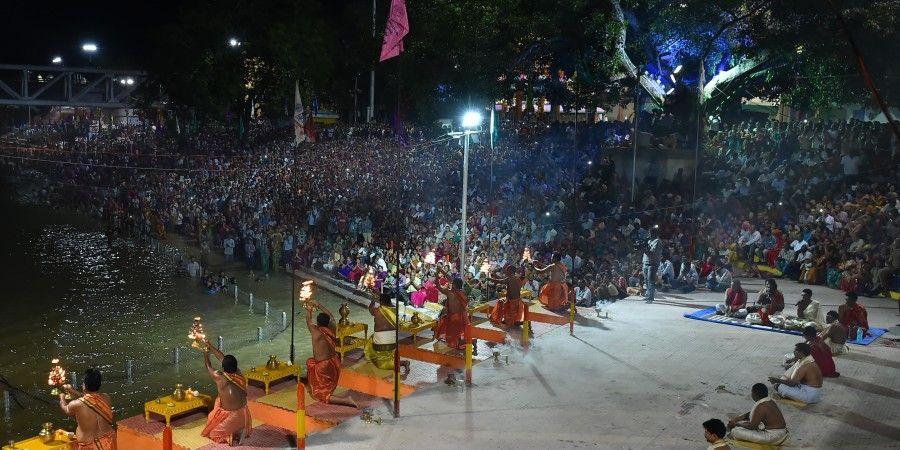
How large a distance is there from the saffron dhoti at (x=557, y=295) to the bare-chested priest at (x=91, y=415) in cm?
898

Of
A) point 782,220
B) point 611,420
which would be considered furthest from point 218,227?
point 611,420

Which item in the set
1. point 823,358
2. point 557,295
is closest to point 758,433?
point 823,358

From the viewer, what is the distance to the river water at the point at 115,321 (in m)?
16.3

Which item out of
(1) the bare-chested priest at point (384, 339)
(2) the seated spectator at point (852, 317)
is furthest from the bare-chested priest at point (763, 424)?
(2) the seated spectator at point (852, 317)

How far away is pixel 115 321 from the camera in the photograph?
21078mm

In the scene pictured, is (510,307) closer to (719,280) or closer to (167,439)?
(719,280)

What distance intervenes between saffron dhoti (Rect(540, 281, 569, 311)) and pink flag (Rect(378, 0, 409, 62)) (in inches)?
280

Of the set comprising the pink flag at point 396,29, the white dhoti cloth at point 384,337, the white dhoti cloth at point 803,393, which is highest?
the pink flag at point 396,29

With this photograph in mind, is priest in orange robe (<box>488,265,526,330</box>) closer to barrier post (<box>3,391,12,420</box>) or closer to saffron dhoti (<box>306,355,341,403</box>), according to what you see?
saffron dhoti (<box>306,355,341,403</box>)

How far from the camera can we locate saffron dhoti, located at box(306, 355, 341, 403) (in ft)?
37.1

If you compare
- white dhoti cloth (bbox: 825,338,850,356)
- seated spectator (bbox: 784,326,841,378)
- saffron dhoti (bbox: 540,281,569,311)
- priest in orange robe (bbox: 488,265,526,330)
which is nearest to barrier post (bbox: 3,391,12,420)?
priest in orange robe (bbox: 488,265,526,330)

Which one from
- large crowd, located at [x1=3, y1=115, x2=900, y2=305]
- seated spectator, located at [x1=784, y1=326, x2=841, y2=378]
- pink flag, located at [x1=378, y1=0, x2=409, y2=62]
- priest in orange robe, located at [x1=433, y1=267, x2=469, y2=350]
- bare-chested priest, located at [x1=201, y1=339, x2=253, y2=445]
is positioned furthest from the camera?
large crowd, located at [x1=3, y1=115, x2=900, y2=305]

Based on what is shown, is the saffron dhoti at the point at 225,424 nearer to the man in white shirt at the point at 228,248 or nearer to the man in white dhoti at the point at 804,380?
the man in white dhoti at the point at 804,380

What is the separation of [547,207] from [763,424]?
1619 cm
